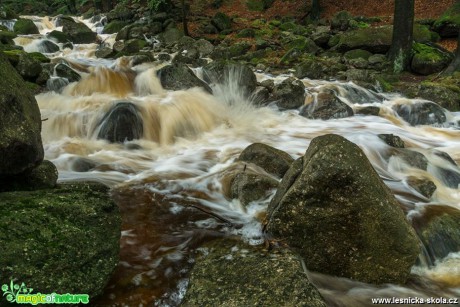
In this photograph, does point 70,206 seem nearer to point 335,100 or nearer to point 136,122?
point 136,122

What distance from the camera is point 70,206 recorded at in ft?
10.8

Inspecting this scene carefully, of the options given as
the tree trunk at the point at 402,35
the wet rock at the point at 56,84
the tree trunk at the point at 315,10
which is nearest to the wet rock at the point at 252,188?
the wet rock at the point at 56,84

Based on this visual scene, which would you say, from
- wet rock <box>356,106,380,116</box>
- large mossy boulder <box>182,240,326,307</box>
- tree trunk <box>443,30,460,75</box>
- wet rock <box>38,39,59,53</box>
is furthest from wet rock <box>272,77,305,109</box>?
wet rock <box>38,39,59,53</box>

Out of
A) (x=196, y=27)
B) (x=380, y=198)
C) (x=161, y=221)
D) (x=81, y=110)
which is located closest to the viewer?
(x=380, y=198)

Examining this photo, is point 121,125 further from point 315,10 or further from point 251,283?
point 315,10

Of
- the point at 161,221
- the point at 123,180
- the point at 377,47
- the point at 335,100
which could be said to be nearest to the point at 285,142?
the point at 335,100

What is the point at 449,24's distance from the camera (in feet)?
52.0

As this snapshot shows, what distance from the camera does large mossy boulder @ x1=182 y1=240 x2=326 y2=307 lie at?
2.77 m

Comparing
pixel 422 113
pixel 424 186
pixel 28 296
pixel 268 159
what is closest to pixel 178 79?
pixel 268 159

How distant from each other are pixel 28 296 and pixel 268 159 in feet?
13.2

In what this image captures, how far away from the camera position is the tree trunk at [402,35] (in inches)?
504

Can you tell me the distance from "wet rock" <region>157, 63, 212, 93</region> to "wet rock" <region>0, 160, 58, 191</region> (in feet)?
21.2

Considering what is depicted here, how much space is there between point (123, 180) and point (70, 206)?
2.71 metres

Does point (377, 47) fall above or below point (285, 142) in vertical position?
above
